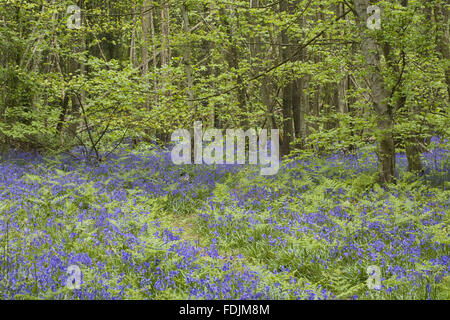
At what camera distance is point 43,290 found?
397cm

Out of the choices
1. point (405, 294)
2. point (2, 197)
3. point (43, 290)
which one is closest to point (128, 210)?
point (2, 197)

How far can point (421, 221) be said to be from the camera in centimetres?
608

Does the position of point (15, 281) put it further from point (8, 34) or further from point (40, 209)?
point (8, 34)

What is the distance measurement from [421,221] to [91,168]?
931 cm

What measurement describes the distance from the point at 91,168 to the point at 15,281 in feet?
26.5

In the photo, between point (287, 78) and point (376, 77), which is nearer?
point (376, 77)

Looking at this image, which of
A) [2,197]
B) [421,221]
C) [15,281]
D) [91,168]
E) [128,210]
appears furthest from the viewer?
[91,168]

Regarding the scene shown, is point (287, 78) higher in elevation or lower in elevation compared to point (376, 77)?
higher

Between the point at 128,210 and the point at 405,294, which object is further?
the point at 128,210

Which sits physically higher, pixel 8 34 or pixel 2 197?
pixel 8 34

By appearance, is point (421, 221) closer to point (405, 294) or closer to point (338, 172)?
point (405, 294)

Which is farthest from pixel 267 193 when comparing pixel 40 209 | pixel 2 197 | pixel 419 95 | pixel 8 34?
pixel 8 34

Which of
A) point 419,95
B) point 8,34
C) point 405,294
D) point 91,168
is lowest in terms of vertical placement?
point 405,294

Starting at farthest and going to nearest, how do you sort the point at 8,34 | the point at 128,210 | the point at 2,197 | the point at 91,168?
the point at 8,34
the point at 91,168
the point at 2,197
the point at 128,210
